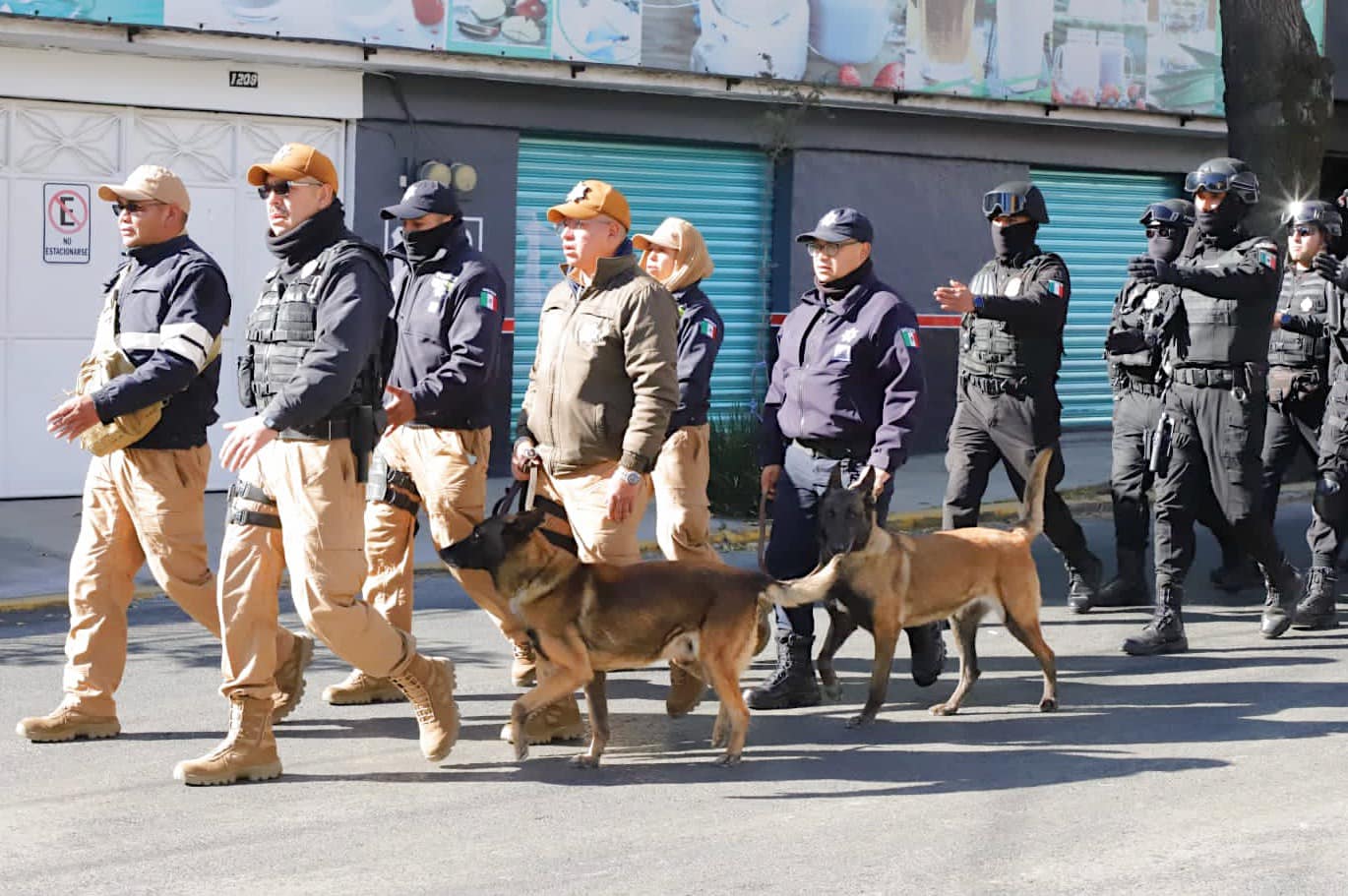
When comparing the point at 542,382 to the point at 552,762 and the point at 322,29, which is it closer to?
the point at 552,762

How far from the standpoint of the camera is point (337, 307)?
5891mm

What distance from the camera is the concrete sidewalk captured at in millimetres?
9953

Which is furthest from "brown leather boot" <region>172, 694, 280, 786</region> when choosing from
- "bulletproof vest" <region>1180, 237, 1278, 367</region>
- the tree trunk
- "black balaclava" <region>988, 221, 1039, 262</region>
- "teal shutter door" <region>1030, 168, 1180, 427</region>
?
"teal shutter door" <region>1030, 168, 1180, 427</region>

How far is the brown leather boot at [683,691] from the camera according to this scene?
7027mm

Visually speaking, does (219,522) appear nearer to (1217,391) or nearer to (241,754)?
(241,754)

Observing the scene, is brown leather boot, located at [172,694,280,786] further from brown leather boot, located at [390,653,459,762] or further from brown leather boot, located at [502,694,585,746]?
brown leather boot, located at [502,694,585,746]

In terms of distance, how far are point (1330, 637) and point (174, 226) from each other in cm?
578

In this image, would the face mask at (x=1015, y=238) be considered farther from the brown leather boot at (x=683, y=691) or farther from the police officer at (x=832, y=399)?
the brown leather boot at (x=683, y=691)

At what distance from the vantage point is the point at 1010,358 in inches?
354

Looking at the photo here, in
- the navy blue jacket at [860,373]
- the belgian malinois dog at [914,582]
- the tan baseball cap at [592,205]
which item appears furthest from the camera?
the navy blue jacket at [860,373]

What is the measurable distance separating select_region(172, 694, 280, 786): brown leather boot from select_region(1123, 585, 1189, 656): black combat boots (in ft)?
13.8

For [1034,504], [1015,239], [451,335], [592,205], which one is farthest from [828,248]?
[1015,239]

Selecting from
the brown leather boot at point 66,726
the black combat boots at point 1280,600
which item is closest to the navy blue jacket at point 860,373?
the black combat boots at point 1280,600

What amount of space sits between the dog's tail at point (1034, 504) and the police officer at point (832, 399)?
0.60m
